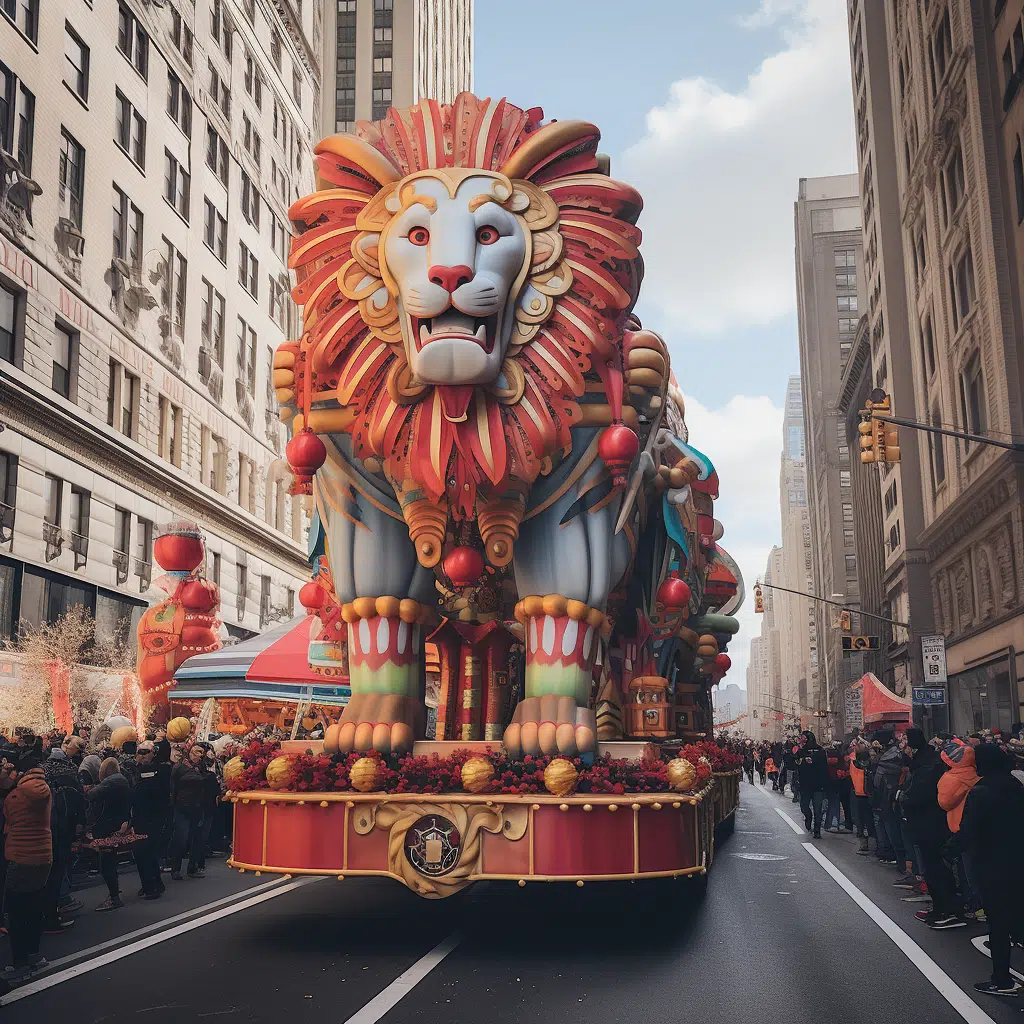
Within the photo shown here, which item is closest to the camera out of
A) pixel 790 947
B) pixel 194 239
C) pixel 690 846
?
pixel 690 846

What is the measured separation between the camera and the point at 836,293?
338 feet

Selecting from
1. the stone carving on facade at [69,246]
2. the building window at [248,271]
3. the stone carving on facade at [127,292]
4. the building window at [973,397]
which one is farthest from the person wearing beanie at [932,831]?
the building window at [248,271]

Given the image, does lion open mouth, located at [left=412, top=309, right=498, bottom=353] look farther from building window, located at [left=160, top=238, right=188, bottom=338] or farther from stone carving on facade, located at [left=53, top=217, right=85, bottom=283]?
building window, located at [left=160, top=238, right=188, bottom=338]

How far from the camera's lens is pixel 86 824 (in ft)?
41.1

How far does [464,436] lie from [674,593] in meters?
2.97

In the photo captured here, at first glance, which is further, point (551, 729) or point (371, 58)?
point (371, 58)

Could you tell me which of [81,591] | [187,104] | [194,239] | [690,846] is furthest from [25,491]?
[690,846]

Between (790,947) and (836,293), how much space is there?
100m

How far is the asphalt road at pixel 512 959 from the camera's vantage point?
6.52 m

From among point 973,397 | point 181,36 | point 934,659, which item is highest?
point 181,36

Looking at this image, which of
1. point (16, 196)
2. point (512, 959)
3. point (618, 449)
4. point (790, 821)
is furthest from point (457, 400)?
point (16, 196)

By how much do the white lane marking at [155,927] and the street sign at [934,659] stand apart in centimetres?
1792

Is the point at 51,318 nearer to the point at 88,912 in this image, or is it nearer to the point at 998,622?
the point at 88,912

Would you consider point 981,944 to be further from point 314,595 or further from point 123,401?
point 123,401
